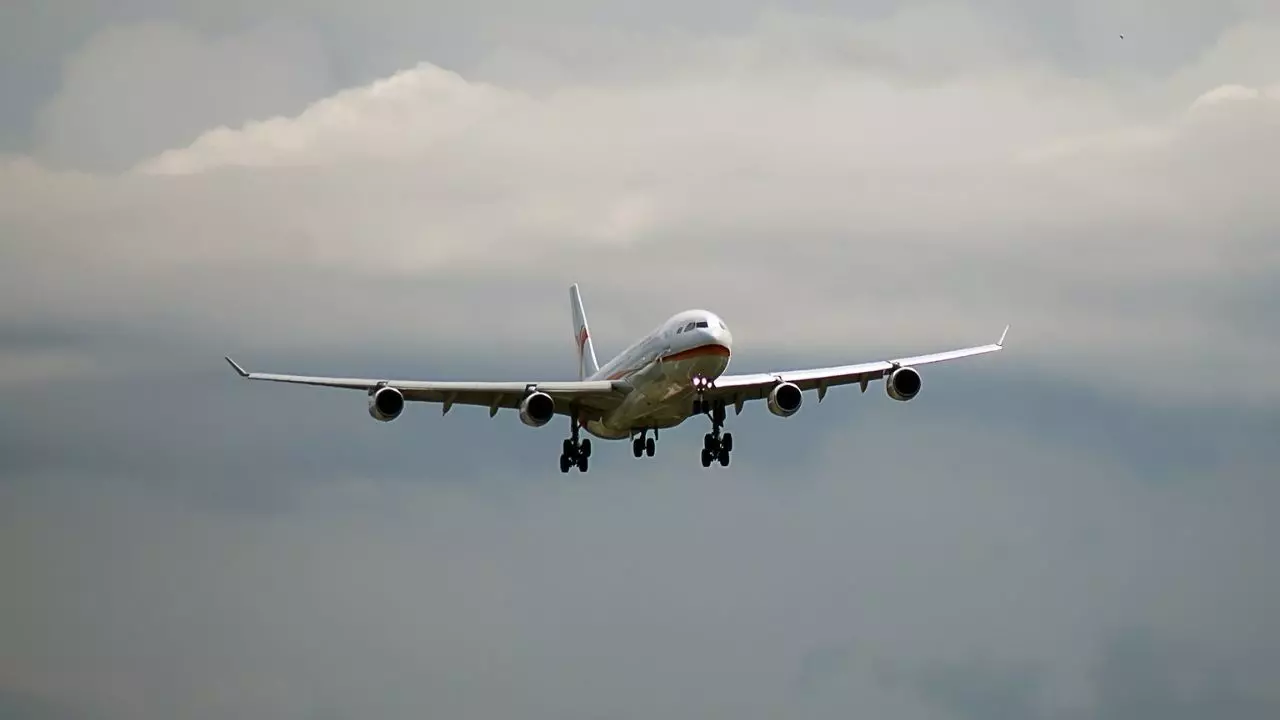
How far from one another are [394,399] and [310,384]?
453 cm

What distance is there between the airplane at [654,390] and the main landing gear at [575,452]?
5 centimetres

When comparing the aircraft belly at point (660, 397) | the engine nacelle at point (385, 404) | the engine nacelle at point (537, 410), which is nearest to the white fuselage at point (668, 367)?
the aircraft belly at point (660, 397)

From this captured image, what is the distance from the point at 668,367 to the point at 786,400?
7218mm

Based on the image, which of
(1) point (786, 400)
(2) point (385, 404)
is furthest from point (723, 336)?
(2) point (385, 404)

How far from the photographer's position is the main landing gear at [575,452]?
9862cm

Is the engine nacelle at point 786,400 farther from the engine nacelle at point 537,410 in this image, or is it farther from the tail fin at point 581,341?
the tail fin at point 581,341

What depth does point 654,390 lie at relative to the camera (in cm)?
8850

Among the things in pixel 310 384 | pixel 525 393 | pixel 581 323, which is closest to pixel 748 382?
pixel 525 393

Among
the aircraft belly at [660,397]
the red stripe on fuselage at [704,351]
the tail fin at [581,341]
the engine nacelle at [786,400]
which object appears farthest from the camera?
the tail fin at [581,341]

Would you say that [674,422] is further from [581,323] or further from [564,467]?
[581,323]

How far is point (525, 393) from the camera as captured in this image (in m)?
93.5

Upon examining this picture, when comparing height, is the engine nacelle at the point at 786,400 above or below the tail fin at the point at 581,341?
below

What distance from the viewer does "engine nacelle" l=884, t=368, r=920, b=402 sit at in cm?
9369

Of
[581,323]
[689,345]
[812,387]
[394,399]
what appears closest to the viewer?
[689,345]
